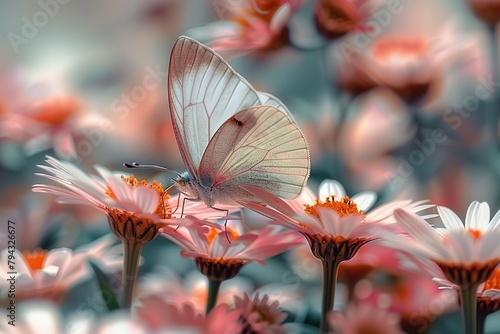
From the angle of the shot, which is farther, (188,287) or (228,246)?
(188,287)

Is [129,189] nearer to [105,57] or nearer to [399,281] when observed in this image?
[399,281]

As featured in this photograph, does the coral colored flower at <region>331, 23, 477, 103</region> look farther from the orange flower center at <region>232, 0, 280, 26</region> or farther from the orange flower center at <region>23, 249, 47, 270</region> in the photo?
the orange flower center at <region>23, 249, 47, 270</region>

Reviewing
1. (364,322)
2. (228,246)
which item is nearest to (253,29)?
(228,246)

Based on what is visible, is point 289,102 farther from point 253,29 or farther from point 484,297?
point 484,297

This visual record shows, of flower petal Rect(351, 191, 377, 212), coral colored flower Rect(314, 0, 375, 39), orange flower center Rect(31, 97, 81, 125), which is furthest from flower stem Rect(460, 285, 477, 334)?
orange flower center Rect(31, 97, 81, 125)

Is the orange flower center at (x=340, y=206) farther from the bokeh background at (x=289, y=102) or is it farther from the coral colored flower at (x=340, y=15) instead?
the coral colored flower at (x=340, y=15)

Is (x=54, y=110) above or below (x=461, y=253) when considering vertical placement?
above

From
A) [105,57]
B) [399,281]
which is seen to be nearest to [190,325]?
[399,281]
